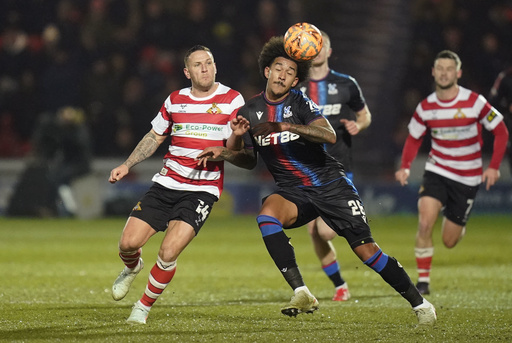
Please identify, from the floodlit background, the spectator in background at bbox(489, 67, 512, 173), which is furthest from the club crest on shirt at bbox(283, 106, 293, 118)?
the floodlit background

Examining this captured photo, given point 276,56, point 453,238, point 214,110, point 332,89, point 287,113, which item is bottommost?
point 453,238

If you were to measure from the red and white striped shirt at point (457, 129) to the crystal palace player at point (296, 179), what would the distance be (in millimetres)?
2725

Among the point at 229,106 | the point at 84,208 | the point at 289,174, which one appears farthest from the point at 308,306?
the point at 84,208

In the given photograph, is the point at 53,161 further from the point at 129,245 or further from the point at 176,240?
the point at 176,240

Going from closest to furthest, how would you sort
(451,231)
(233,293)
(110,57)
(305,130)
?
1. (305,130)
2. (233,293)
3. (451,231)
4. (110,57)

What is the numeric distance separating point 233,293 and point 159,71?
33.1 feet

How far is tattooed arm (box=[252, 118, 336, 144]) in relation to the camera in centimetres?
623

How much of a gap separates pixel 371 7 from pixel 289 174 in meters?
13.8

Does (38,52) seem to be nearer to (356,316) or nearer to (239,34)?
(239,34)

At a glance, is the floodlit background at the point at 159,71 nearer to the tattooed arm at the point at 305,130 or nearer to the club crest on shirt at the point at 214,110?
the club crest on shirt at the point at 214,110

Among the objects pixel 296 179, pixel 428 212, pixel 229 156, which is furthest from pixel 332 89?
pixel 229 156

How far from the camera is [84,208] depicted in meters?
17.6

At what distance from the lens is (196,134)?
711 centimetres

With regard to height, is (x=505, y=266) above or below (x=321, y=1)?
below
